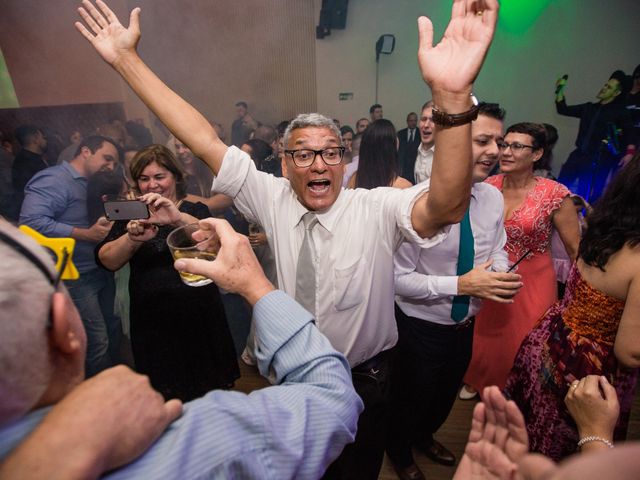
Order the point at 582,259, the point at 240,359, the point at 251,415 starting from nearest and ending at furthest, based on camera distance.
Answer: the point at 251,415, the point at 582,259, the point at 240,359

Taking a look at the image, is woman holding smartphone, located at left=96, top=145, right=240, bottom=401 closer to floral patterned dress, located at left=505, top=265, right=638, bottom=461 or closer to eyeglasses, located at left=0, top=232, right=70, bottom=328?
eyeglasses, located at left=0, top=232, right=70, bottom=328

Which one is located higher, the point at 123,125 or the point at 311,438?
the point at 123,125

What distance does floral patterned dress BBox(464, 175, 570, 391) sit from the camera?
232 cm

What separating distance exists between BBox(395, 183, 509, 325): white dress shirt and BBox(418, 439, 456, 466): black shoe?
90cm

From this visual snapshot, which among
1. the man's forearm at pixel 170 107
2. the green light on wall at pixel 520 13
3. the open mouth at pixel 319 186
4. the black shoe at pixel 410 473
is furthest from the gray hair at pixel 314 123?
the green light on wall at pixel 520 13

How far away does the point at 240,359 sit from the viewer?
3.30 metres

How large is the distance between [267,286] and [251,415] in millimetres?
307

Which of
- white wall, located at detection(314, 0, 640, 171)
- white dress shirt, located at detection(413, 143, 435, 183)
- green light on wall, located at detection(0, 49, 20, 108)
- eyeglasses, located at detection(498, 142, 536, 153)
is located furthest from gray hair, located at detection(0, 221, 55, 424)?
white wall, located at detection(314, 0, 640, 171)

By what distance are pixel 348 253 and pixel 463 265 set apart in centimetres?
74

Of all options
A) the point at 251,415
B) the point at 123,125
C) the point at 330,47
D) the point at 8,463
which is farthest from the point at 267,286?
Result: the point at 330,47

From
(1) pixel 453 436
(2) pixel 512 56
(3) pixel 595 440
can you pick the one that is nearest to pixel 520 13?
(2) pixel 512 56

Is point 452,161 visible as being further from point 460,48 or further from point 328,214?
point 328,214

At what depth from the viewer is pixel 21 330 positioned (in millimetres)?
433

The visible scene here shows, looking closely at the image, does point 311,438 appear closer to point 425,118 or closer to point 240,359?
point 240,359
